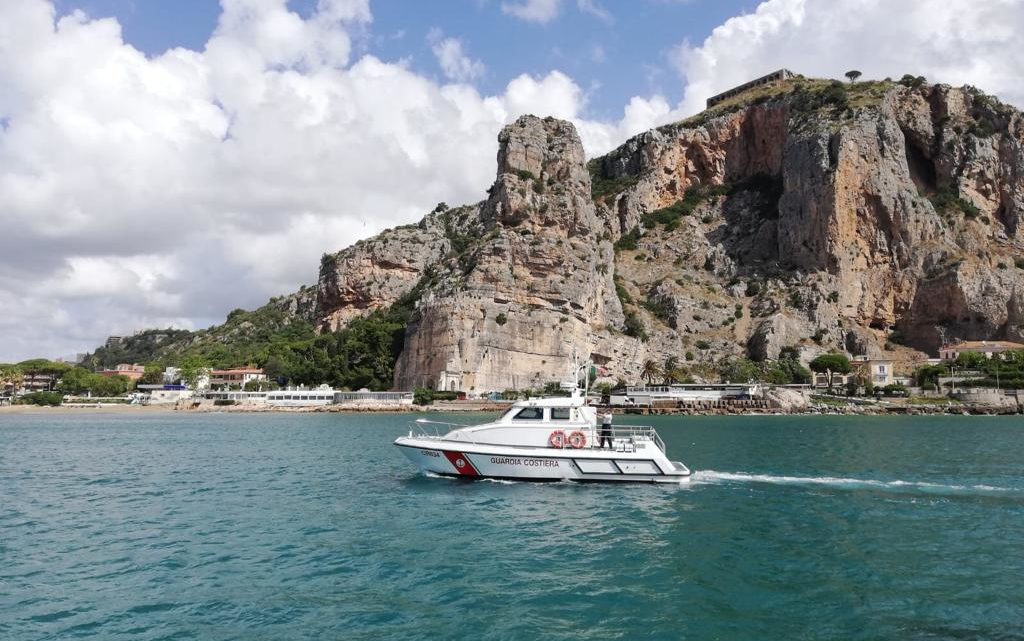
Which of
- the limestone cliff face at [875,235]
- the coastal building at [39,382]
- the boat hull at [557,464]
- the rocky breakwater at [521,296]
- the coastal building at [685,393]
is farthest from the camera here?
the coastal building at [39,382]

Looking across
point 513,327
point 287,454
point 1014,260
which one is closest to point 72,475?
point 287,454

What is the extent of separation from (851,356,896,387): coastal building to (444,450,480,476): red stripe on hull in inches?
3724

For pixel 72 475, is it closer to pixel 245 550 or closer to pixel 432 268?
pixel 245 550

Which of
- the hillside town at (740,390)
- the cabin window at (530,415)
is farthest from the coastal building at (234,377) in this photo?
the cabin window at (530,415)

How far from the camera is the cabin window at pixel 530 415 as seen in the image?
29969mm

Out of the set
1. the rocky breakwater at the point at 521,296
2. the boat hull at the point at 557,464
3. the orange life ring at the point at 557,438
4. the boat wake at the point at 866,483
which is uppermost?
the rocky breakwater at the point at 521,296

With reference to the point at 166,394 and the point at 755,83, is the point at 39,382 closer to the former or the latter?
the point at 166,394

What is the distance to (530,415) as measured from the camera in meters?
30.1

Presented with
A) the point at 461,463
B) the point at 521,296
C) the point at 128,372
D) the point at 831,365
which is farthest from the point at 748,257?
the point at 128,372

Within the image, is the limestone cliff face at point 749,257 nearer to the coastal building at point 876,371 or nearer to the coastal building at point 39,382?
the coastal building at point 876,371

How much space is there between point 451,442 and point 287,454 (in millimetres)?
17270

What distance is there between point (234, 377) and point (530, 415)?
125 metres

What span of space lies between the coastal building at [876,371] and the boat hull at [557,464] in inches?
3586

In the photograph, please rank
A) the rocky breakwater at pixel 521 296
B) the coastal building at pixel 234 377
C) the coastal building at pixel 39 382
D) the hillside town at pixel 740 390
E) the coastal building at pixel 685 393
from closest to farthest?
the hillside town at pixel 740 390 → the coastal building at pixel 685 393 → the rocky breakwater at pixel 521 296 → the coastal building at pixel 234 377 → the coastal building at pixel 39 382
